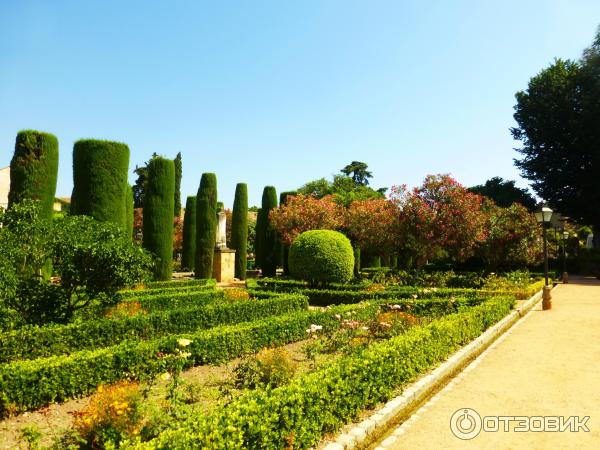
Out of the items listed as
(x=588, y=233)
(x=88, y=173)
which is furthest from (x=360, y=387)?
(x=588, y=233)

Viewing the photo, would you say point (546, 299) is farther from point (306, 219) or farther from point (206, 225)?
point (206, 225)

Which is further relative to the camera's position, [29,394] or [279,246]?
[279,246]

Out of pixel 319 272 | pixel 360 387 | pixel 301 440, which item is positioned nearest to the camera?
pixel 301 440

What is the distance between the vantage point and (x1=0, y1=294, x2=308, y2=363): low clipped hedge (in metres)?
7.74

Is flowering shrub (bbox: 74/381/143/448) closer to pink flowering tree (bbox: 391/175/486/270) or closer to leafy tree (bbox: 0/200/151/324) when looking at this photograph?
leafy tree (bbox: 0/200/151/324)

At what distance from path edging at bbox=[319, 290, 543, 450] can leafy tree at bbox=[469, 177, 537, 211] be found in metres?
31.1

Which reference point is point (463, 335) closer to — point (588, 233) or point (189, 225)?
point (189, 225)

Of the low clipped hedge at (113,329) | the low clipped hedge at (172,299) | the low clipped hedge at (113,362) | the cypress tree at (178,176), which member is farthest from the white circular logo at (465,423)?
the cypress tree at (178,176)

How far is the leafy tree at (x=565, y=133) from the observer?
2977 cm

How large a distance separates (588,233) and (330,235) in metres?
46.5

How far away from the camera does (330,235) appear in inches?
793

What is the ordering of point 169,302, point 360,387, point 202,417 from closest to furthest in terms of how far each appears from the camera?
point 202,417 → point 360,387 → point 169,302

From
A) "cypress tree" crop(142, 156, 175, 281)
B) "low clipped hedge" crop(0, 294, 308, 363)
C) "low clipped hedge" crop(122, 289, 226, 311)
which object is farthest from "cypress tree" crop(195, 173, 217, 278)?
"low clipped hedge" crop(0, 294, 308, 363)

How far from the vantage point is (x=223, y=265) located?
92.8 ft
